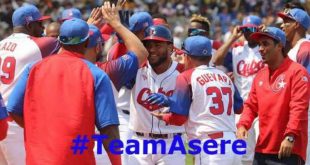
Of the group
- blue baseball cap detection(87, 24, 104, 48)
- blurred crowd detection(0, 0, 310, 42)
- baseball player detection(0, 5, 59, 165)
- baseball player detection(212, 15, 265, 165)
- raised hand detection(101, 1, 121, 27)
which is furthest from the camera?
blurred crowd detection(0, 0, 310, 42)

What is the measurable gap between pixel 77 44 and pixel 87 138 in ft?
2.64

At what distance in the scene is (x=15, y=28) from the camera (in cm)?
878

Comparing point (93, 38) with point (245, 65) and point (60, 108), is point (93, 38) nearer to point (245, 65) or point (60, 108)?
point (60, 108)

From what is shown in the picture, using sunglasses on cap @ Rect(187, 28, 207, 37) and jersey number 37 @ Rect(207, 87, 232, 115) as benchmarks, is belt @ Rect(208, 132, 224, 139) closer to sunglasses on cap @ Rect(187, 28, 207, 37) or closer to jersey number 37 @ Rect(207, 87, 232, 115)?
jersey number 37 @ Rect(207, 87, 232, 115)

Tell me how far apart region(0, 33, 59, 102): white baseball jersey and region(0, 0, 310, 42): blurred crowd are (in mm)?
18829

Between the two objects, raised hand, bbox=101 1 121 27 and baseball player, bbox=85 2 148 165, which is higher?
raised hand, bbox=101 1 121 27

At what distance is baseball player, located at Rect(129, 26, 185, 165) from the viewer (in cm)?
804

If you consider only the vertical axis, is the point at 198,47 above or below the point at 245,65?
above

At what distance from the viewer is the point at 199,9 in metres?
31.1

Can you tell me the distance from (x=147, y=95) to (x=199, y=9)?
23.4 meters

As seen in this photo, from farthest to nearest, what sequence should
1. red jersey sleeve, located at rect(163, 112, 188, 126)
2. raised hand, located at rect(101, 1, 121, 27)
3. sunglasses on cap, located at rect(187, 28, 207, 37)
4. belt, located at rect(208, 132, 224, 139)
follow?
1. sunglasses on cap, located at rect(187, 28, 207, 37)
2. belt, located at rect(208, 132, 224, 139)
3. red jersey sleeve, located at rect(163, 112, 188, 126)
4. raised hand, located at rect(101, 1, 121, 27)

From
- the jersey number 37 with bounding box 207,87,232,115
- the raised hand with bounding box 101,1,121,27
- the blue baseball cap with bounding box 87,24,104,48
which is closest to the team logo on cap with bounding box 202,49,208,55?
the jersey number 37 with bounding box 207,87,232,115

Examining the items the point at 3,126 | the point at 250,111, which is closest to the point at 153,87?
the point at 250,111

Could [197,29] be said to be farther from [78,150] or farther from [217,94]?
[78,150]
